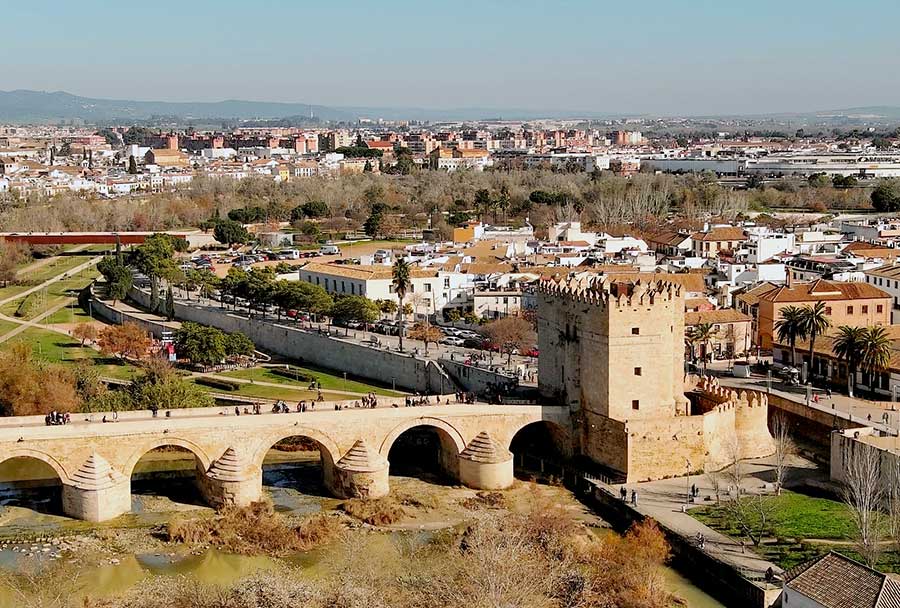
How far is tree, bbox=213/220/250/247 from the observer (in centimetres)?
7862

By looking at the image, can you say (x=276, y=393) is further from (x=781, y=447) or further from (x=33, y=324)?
(x=33, y=324)

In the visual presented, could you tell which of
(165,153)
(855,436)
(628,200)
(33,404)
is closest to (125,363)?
(33,404)

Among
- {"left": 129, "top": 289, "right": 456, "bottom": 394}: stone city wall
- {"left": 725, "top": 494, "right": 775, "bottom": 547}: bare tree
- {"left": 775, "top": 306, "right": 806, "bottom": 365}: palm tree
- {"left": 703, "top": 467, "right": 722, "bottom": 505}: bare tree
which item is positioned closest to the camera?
{"left": 725, "top": 494, "right": 775, "bottom": 547}: bare tree

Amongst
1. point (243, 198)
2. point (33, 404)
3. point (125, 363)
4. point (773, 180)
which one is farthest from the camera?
point (773, 180)

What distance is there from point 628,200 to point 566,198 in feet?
18.3

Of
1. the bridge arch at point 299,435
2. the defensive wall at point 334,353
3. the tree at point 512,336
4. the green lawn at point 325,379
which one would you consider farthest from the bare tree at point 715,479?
the tree at point 512,336

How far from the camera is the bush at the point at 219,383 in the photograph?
42.5m

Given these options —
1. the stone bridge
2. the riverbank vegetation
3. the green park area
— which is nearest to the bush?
the stone bridge

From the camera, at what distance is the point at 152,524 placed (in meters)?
27.9

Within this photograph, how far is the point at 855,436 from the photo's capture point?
96.8 ft

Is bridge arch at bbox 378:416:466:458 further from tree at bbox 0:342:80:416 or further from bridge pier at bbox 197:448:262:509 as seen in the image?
tree at bbox 0:342:80:416

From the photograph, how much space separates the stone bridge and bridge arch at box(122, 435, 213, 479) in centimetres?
2

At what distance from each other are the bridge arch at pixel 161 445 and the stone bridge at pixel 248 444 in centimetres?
2

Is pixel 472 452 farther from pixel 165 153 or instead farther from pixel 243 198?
pixel 165 153
